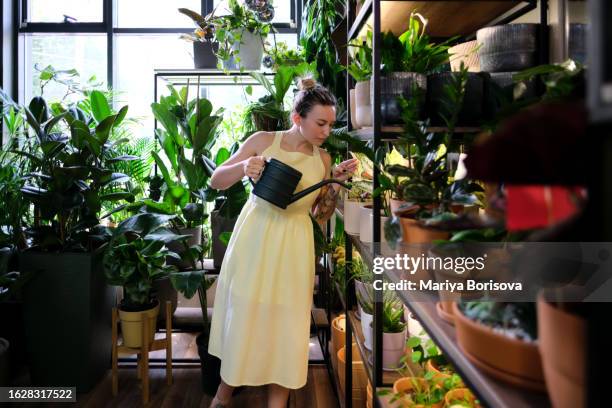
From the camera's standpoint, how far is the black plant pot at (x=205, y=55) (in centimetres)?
332

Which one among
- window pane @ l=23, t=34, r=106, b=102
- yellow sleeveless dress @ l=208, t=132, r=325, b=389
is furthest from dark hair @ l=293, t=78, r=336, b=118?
window pane @ l=23, t=34, r=106, b=102

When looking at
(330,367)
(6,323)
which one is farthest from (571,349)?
(6,323)

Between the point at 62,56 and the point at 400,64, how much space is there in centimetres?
376

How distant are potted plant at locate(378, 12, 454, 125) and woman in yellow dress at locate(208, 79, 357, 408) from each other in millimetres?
786

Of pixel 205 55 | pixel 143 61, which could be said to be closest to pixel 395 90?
pixel 205 55

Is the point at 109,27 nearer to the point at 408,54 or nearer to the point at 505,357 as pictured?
the point at 408,54

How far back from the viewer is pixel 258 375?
2.22 metres

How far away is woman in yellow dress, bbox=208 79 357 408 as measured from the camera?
7.11 feet

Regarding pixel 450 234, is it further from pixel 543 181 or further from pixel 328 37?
pixel 328 37

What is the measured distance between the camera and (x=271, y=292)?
2174mm

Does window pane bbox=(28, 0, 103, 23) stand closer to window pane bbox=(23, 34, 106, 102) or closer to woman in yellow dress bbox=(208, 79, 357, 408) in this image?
window pane bbox=(23, 34, 106, 102)

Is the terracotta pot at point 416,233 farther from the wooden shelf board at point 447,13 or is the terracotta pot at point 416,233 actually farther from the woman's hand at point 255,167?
the woman's hand at point 255,167

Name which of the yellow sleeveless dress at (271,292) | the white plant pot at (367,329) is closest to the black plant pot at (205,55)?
the yellow sleeveless dress at (271,292)

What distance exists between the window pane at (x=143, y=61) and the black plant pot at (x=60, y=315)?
184cm
